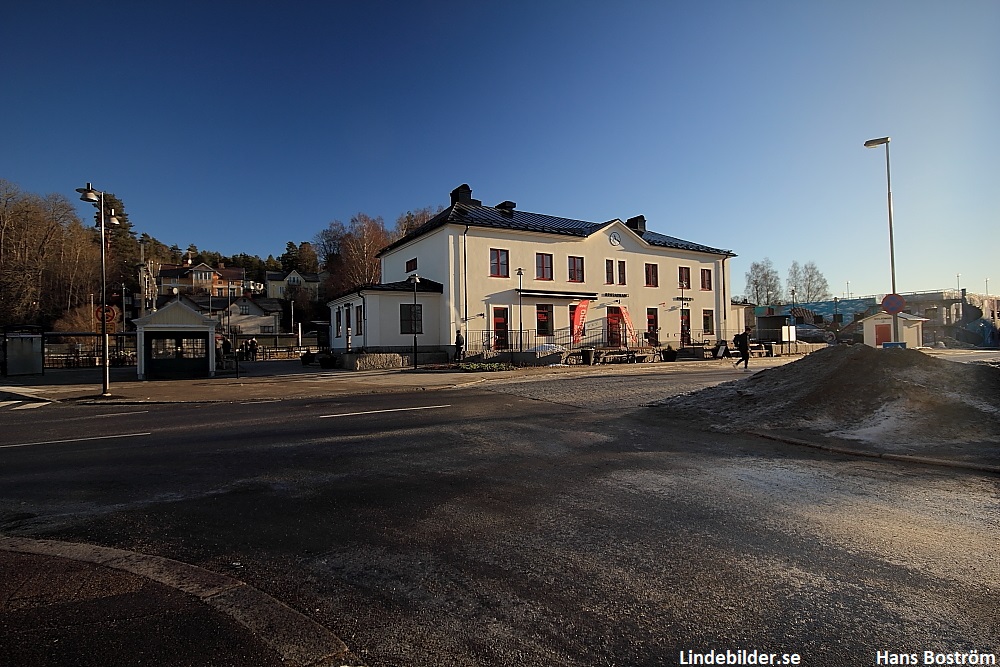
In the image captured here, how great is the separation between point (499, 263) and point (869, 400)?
2532 centimetres

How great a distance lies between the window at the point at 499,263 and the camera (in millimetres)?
33125

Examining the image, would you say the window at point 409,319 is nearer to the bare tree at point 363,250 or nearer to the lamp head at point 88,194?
the lamp head at point 88,194

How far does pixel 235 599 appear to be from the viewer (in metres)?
3.18

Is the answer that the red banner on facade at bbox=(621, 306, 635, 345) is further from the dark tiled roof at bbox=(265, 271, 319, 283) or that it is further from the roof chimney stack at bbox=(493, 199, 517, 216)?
the dark tiled roof at bbox=(265, 271, 319, 283)

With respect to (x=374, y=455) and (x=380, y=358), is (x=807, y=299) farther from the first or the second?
(x=374, y=455)

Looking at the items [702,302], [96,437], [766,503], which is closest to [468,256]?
[702,302]

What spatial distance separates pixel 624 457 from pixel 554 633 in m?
4.71

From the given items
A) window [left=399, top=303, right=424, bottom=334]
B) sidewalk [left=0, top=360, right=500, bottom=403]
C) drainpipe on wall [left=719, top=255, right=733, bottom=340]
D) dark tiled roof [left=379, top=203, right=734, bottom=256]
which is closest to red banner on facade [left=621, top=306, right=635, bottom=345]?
dark tiled roof [left=379, top=203, right=734, bottom=256]

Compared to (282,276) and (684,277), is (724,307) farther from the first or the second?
(282,276)

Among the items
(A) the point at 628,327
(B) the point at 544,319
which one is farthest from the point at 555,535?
(A) the point at 628,327

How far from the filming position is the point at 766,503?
5.20 meters

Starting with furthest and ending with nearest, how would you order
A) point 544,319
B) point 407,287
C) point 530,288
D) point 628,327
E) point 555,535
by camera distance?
point 628,327 → point 544,319 → point 530,288 → point 407,287 → point 555,535

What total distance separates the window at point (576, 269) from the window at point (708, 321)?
1244 cm

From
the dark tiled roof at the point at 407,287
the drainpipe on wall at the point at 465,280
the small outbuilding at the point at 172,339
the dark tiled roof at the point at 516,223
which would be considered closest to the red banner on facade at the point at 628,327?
the dark tiled roof at the point at 516,223
